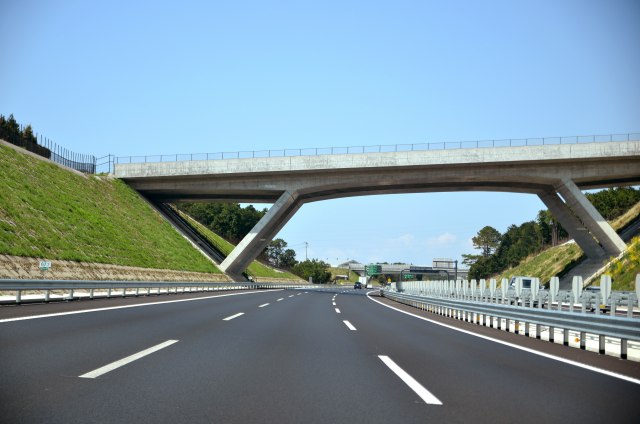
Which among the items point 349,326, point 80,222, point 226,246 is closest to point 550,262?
point 226,246

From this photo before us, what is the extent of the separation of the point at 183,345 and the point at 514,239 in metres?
103

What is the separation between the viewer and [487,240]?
12794 centimetres

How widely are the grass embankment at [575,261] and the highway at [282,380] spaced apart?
3363 centimetres

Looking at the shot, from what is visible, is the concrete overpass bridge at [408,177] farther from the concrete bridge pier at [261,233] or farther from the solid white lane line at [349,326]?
the solid white lane line at [349,326]

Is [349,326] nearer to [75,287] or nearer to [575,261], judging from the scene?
[75,287]

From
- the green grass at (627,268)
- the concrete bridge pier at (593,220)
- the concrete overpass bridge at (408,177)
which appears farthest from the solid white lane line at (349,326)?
the concrete bridge pier at (593,220)

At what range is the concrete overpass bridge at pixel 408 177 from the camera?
4209cm

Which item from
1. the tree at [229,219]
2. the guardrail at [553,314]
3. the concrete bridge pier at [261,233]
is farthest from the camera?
the tree at [229,219]

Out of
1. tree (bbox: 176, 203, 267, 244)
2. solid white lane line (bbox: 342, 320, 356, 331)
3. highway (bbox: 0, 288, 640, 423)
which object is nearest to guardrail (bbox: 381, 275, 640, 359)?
highway (bbox: 0, 288, 640, 423)

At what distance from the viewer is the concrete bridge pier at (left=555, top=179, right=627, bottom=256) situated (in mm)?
41344

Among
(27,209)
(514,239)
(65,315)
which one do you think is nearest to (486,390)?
(65,315)

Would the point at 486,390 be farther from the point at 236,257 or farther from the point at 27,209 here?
the point at 236,257

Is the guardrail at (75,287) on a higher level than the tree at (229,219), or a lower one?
lower

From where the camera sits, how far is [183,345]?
8281 millimetres
